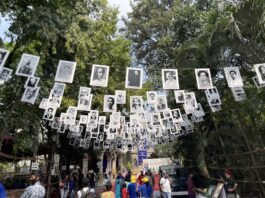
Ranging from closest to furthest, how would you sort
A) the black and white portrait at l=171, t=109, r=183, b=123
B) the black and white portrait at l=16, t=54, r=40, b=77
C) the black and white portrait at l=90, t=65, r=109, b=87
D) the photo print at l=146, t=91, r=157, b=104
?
1. the black and white portrait at l=16, t=54, r=40, b=77
2. the black and white portrait at l=90, t=65, r=109, b=87
3. the photo print at l=146, t=91, r=157, b=104
4. the black and white portrait at l=171, t=109, r=183, b=123

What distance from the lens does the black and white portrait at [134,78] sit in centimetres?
1128

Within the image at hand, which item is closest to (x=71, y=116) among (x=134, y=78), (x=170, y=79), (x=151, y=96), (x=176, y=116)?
(x=151, y=96)

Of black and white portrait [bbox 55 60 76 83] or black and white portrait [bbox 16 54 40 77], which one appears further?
black and white portrait [bbox 55 60 76 83]

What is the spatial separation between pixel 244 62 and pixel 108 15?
892 centimetres

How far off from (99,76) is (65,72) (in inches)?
38.9

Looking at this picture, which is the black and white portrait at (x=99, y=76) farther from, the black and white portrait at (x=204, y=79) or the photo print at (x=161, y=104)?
the photo print at (x=161, y=104)

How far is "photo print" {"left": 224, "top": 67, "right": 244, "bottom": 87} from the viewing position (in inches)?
449

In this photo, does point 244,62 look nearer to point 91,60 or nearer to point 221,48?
point 221,48

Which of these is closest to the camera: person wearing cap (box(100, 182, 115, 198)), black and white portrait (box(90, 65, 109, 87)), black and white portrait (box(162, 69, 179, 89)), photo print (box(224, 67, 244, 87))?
person wearing cap (box(100, 182, 115, 198))

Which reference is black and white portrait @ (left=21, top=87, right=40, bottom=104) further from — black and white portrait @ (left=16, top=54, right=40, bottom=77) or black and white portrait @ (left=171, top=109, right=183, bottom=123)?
black and white portrait @ (left=171, top=109, right=183, bottom=123)

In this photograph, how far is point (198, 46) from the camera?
48.8 ft

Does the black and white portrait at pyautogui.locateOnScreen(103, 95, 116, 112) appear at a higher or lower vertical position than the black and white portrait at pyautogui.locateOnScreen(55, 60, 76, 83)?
higher

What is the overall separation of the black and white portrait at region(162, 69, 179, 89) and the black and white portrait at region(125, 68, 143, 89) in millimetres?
851

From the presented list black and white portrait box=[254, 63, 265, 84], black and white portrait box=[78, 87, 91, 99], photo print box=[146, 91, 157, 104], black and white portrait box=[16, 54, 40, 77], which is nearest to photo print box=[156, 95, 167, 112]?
photo print box=[146, 91, 157, 104]
